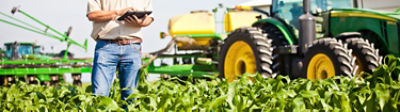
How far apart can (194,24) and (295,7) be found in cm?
328

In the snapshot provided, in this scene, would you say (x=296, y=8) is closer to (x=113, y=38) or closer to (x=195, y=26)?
(x=195, y=26)

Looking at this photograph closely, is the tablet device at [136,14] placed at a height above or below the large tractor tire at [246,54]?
above

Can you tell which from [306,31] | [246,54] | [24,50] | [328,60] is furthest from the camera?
[24,50]

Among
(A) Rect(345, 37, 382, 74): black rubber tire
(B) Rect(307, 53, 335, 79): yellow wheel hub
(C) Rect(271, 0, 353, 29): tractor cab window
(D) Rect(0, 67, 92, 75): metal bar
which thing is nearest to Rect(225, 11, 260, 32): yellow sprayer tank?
(C) Rect(271, 0, 353, 29): tractor cab window

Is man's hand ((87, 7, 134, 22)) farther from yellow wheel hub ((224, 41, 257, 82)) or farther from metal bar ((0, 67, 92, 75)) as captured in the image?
metal bar ((0, 67, 92, 75))

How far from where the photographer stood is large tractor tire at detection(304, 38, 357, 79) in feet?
18.8

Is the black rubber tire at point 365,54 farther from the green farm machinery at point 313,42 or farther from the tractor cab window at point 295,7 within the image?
the tractor cab window at point 295,7

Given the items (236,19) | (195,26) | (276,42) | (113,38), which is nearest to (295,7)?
(276,42)

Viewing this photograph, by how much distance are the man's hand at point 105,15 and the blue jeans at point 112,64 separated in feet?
0.63

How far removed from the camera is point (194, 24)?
1051cm

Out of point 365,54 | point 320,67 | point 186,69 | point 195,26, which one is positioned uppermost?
point 195,26

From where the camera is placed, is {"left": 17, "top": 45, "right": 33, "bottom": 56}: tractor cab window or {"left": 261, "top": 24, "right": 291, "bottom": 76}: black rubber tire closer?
{"left": 261, "top": 24, "right": 291, "bottom": 76}: black rubber tire

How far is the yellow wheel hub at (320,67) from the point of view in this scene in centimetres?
604

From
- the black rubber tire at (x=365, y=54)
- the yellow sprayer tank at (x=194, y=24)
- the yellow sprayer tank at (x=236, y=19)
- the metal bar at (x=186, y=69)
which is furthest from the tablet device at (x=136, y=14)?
the yellow sprayer tank at (x=194, y=24)
